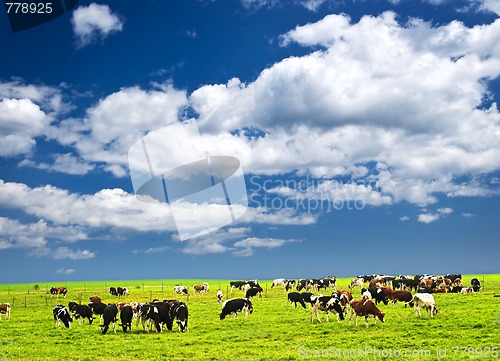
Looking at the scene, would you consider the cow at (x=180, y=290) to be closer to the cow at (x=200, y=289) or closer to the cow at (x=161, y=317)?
Answer: the cow at (x=200, y=289)

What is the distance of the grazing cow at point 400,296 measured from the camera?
3344cm

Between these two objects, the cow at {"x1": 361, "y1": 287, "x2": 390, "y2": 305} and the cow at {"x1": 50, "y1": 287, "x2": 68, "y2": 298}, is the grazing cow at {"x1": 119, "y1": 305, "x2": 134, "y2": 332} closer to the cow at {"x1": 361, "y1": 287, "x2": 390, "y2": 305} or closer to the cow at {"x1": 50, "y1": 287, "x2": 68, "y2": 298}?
the cow at {"x1": 361, "y1": 287, "x2": 390, "y2": 305}

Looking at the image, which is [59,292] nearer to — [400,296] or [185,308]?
[185,308]

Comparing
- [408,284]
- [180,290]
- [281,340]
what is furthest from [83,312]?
[408,284]

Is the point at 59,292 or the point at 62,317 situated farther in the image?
the point at 59,292

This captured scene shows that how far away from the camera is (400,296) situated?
33.7 meters

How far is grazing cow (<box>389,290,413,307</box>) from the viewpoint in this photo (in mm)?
33438

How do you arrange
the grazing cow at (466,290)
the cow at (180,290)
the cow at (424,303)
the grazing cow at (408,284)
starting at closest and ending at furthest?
the cow at (424,303), the grazing cow at (466,290), the grazing cow at (408,284), the cow at (180,290)

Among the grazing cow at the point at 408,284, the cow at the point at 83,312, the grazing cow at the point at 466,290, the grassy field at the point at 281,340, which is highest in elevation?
the cow at the point at 83,312

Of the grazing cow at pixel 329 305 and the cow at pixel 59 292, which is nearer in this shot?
the grazing cow at pixel 329 305

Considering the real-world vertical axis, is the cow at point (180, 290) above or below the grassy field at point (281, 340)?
above

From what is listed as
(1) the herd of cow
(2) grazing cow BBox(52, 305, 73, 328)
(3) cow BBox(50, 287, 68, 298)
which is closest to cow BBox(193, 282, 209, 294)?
(3) cow BBox(50, 287, 68, 298)

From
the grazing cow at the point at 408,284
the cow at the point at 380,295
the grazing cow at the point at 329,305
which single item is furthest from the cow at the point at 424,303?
the grazing cow at the point at 408,284

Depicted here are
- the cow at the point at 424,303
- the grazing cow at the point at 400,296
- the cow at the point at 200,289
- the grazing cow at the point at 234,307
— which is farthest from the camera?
the cow at the point at 200,289
